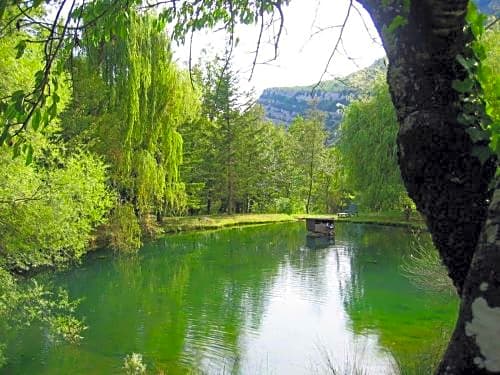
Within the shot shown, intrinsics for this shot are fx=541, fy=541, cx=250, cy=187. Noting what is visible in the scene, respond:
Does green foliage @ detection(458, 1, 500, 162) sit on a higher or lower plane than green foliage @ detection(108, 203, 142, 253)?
higher

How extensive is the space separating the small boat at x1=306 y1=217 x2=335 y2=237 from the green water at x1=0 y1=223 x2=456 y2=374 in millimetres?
3430

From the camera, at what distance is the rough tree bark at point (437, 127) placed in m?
1.17

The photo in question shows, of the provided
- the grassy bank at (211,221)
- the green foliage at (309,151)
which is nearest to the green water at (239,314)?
the grassy bank at (211,221)

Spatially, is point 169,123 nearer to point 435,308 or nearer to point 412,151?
point 435,308

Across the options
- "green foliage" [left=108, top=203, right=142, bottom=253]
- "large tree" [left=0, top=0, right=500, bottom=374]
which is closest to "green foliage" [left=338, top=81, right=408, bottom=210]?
"green foliage" [left=108, top=203, right=142, bottom=253]

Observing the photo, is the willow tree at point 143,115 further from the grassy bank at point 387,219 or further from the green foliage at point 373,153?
the grassy bank at point 387,219

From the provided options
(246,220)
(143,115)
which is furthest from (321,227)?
(143,115)

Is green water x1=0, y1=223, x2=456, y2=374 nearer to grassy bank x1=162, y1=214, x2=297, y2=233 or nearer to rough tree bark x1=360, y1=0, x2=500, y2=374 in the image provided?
grassy bank x1=162, y1=214, x2=297, y2=233

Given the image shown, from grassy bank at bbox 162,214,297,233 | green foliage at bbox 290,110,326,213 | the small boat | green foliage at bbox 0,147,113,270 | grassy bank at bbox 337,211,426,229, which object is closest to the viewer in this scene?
green foliage at bbox 0,147,113,270

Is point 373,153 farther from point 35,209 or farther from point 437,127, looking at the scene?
point 437,127

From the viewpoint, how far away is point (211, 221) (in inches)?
1005

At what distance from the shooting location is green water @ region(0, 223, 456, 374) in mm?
7812

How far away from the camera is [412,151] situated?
123cm

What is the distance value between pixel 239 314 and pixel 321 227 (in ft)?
39.3
